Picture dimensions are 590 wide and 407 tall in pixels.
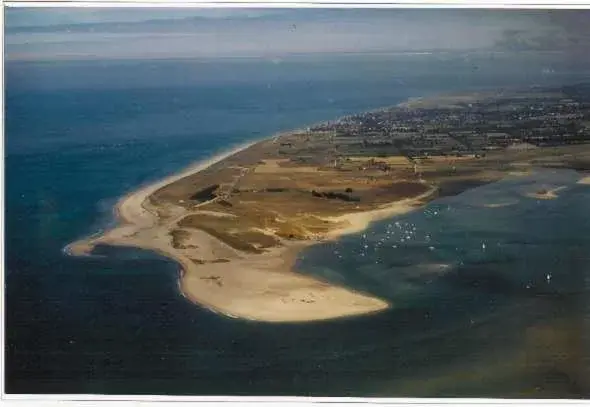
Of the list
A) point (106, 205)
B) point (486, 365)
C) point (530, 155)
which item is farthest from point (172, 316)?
point (530, 155)

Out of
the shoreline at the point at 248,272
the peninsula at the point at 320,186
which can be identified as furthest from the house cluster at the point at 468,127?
the shoreline at the point at 248,272

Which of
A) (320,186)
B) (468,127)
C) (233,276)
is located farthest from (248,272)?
(468,127)

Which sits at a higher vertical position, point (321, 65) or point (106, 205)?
point (321, 65)

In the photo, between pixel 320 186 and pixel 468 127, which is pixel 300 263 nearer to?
pixel 320 186

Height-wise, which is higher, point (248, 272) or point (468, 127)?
point (468, 127)

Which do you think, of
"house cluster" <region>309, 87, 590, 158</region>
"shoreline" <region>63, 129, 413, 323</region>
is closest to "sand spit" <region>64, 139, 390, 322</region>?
"shoreline" <region>63, 129, 413, 323</region>

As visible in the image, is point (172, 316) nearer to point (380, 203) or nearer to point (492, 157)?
point (380, 203)

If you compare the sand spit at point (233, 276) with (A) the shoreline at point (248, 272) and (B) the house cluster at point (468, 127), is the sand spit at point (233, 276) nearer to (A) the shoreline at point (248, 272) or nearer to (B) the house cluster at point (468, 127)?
(A) the shoreline at point (248, 272)
